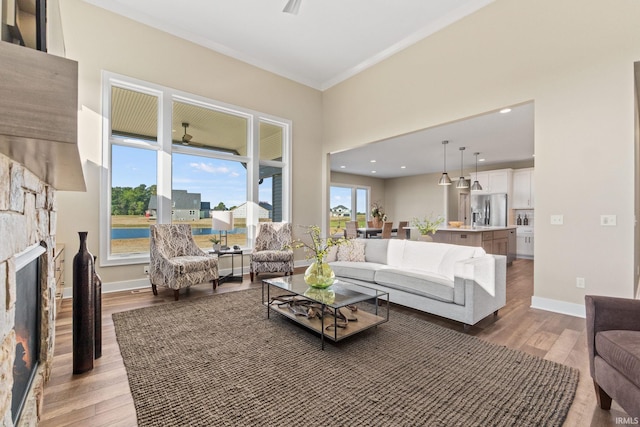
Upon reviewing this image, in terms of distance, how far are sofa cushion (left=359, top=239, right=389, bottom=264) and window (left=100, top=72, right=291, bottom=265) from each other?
2.19m

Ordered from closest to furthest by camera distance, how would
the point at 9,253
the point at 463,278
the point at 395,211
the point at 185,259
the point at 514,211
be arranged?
the point at 9,253 < the point at 463,278 < the point at 185,259 < the point at 514,211 < the point at 395,211

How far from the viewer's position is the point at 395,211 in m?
12.3

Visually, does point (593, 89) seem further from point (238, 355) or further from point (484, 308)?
point (238, 355)

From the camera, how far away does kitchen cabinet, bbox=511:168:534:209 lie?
8039 mm

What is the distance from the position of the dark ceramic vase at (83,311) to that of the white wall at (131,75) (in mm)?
2331

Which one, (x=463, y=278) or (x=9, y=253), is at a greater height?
(x=9, y=253)

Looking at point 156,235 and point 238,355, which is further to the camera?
point 156,235

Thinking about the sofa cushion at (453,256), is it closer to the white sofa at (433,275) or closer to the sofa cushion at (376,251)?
the white sofa at (433,275)

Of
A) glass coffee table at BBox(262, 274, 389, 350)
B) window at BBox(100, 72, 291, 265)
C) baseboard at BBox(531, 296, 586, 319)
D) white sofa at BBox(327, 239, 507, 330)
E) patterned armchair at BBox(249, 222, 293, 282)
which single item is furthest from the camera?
patterned armchair at BBox(249, 222, 293, 282)

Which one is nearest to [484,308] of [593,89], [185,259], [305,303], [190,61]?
[305,303]

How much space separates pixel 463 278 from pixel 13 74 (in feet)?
9.74

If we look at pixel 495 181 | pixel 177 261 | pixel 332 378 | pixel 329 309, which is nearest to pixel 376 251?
pixel 329 309

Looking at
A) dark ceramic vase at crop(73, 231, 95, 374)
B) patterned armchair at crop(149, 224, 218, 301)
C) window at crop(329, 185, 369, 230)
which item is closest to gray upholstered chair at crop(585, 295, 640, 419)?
dark ceramic vase at crop(73, 231, 95, 374)

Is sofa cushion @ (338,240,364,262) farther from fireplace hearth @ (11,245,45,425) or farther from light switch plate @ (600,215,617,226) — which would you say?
fireplace hearth @ (11,245,45,425)
